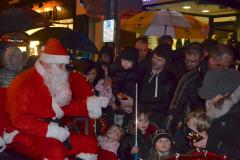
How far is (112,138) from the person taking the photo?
6.93 meters

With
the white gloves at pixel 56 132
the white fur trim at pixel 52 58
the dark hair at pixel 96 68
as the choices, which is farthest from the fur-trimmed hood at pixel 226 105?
the dark hair at pixel 96 68

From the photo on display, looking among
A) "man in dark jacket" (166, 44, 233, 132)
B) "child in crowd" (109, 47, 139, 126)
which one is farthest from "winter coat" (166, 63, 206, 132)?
"child in crowd" (109, 47, 139, 126)

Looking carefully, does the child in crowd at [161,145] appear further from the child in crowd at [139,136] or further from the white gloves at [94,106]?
the white gloves at [94,106]

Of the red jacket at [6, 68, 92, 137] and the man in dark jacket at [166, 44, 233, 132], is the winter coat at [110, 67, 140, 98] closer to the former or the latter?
the man in dark jacket at [166, 44, 233, 132]

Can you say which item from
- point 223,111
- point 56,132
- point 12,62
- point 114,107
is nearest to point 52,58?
point 56,132

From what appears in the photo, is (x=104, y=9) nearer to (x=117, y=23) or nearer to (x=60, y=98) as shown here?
(x=117, y=23)

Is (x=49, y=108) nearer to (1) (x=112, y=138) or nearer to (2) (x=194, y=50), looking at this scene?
(1) (x=112, y=138)

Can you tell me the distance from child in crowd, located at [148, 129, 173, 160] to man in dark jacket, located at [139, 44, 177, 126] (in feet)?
2.04

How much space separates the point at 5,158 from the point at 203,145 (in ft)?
7.49

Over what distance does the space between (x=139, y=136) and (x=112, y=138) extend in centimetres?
94

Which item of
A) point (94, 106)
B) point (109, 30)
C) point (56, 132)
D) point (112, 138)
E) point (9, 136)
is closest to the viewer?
point (56, 132)

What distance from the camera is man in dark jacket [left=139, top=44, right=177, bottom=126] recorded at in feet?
20.9

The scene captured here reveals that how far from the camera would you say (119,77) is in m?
6.82

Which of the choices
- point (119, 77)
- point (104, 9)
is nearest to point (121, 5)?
point (104, 9)
